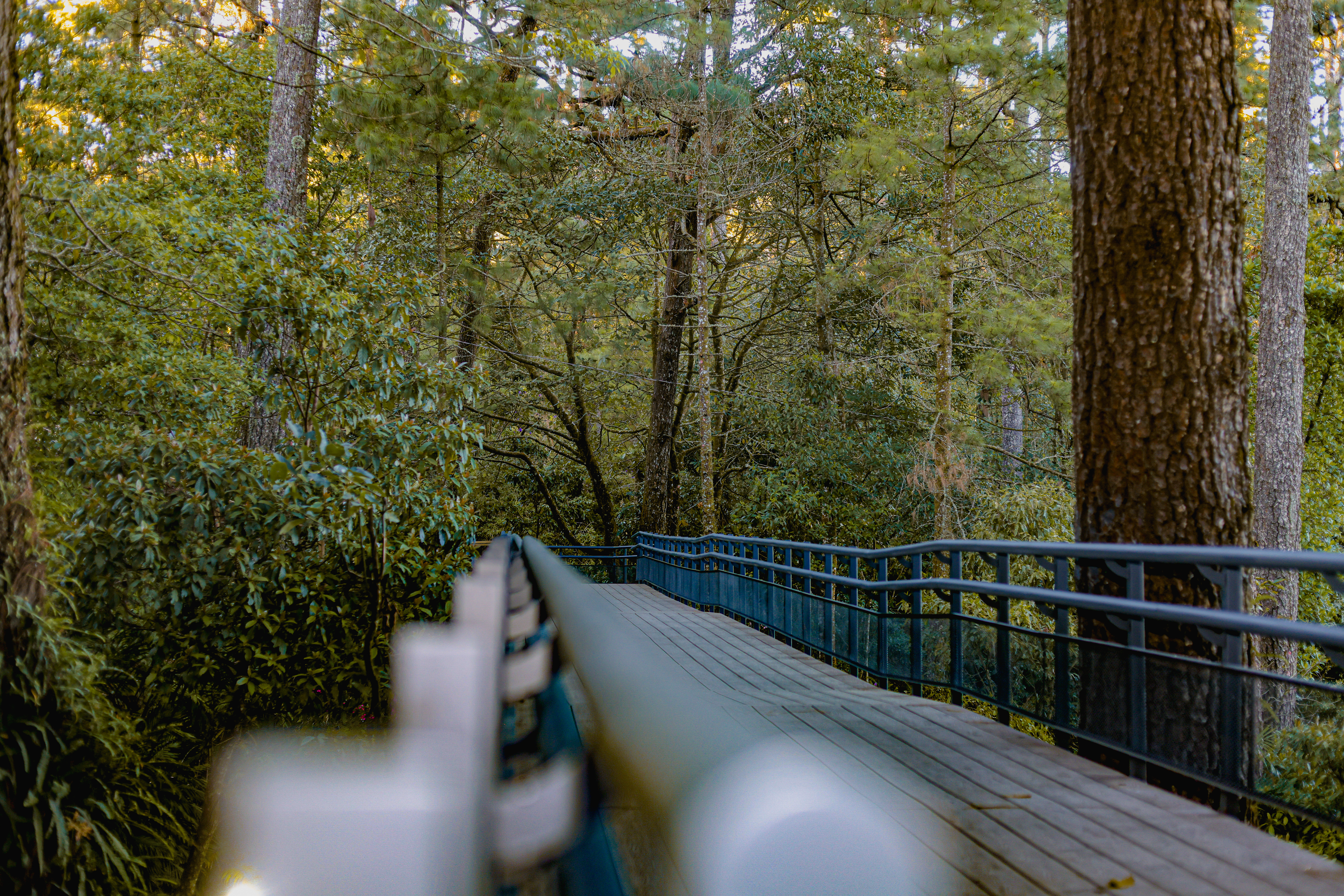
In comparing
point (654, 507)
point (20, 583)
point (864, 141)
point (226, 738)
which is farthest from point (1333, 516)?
point (20, 583)

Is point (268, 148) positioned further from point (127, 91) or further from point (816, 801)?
point (816, 801)

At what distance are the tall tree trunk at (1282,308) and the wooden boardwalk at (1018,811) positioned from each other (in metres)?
9.46

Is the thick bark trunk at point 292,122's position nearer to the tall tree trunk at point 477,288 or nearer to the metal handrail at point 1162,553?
the tall tree trunk at point 477,288

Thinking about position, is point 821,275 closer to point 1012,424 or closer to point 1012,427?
point 1012,427

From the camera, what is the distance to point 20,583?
16.8 ft

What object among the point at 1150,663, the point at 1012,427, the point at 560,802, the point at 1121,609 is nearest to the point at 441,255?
the point at 1012,427

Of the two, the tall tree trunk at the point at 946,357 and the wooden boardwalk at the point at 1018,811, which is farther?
the tall tree trunk at the point at 946,357

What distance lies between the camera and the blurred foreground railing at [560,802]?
0.55 m

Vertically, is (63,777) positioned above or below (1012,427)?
below

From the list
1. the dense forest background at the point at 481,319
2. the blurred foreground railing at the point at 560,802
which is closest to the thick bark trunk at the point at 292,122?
the dense forest background at the point at 481,319

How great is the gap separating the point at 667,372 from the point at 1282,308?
10.6m

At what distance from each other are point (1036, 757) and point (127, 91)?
12929mm

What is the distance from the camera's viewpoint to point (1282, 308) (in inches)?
512

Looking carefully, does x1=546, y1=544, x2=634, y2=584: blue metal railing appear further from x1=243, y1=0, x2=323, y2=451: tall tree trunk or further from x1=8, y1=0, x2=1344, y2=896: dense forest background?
x1=243, y1=0, x2=323, y2=451: tall tree trunk
